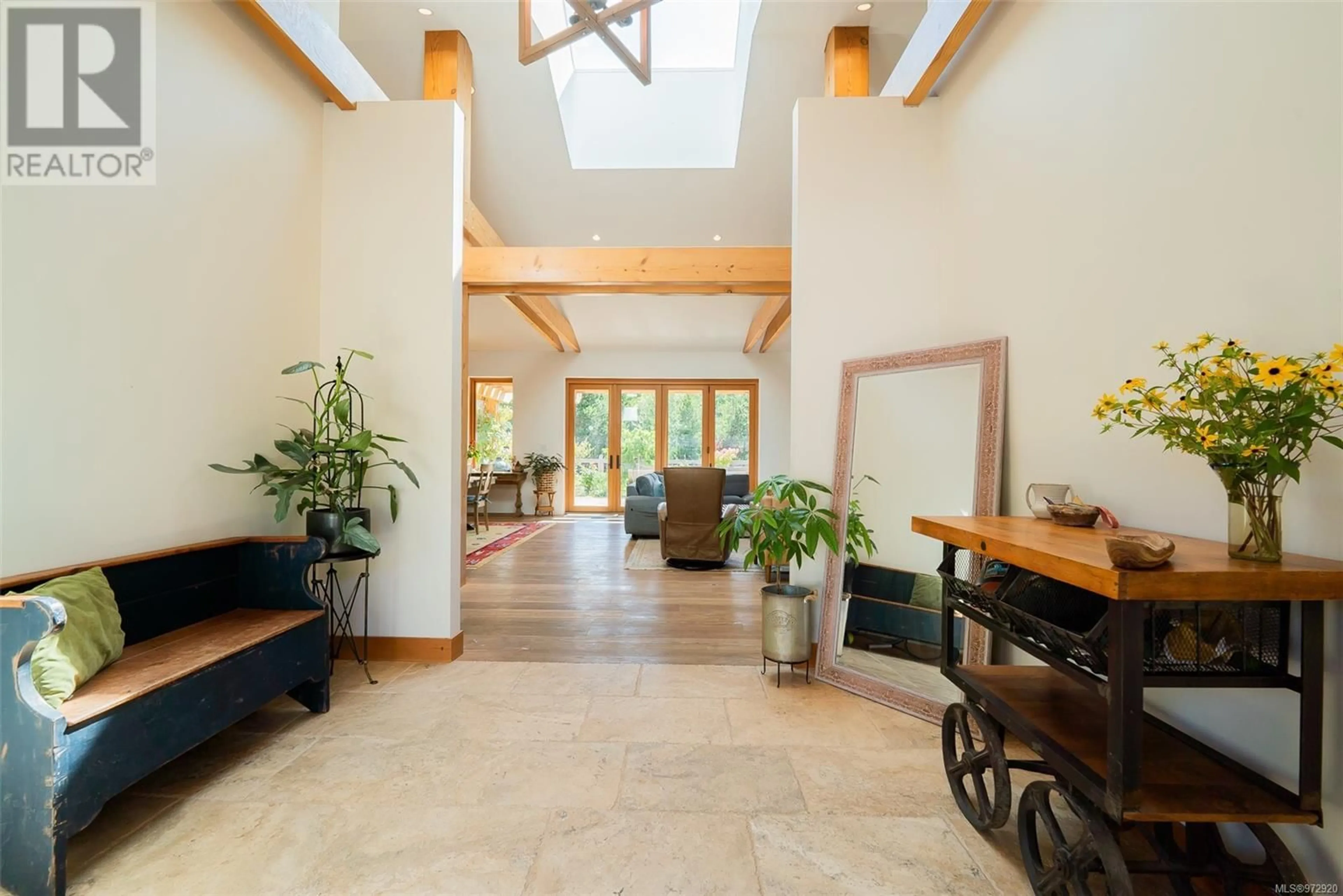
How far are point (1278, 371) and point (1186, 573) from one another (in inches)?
17.4

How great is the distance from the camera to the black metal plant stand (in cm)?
256

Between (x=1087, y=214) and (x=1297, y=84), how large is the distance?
603mm

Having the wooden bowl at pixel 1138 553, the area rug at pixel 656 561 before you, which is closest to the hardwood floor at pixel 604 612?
the area rug at pixel 656 561

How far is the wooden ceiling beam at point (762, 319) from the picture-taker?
571 cm

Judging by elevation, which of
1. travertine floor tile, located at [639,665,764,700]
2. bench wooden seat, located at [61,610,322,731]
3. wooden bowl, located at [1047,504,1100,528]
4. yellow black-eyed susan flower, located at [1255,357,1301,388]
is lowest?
travertine floor tile, located at [639,665,764,700]

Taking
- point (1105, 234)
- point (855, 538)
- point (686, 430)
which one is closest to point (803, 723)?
point (855, 538)

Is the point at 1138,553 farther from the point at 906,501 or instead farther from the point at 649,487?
the point at 649,487

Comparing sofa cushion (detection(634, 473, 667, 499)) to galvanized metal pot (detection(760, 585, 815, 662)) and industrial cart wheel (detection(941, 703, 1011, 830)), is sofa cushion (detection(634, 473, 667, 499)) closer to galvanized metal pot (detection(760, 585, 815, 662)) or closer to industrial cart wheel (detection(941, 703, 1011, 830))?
galvanized metal pot (detection(760, 585, 815, 662))

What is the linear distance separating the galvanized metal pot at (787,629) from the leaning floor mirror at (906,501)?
0.15 meters

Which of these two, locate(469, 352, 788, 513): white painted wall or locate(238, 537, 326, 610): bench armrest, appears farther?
locate(469, 352, 788, 513): white painted wall

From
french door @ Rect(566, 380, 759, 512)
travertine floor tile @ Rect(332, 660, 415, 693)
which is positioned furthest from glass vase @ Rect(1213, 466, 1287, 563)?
french door @ Rect(566, 380, 759, 512)

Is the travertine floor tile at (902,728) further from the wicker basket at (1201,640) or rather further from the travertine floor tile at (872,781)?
the wicker basket at (1201,640)

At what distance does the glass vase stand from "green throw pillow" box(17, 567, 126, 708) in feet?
8.89

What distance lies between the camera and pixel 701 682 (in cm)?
252
